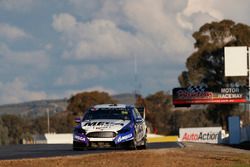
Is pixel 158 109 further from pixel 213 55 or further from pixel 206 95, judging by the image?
pixel 206 95

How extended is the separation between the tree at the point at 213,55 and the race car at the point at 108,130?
6116 centimetres

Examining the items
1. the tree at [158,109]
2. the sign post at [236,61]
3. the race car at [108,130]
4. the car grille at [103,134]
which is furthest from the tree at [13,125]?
the car grille at [103,134]

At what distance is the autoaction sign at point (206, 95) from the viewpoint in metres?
76.6

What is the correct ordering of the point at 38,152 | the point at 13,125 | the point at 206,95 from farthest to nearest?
A: the point at 13,125
the point at 206,95
the point at 38,152

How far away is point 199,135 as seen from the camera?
77.2 m

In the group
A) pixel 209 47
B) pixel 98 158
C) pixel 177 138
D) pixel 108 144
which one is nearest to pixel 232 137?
pixel 177 138

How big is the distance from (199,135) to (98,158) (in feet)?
192

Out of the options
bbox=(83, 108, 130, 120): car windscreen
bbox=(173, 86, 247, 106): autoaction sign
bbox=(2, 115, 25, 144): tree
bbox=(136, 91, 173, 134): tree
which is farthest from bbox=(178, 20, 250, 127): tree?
bbox=(83, 108, 130, 120): car windscreen

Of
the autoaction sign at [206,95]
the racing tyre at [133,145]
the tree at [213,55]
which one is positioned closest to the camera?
the racing tyre at [133,145]

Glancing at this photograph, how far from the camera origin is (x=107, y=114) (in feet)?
83.8

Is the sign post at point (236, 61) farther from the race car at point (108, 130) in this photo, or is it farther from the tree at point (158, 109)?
the tree at point (158, 109)

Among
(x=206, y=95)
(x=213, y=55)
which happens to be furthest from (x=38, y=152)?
(x=213, y=55)

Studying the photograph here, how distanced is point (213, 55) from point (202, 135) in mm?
13767

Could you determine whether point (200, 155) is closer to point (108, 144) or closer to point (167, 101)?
point (108, 144)
